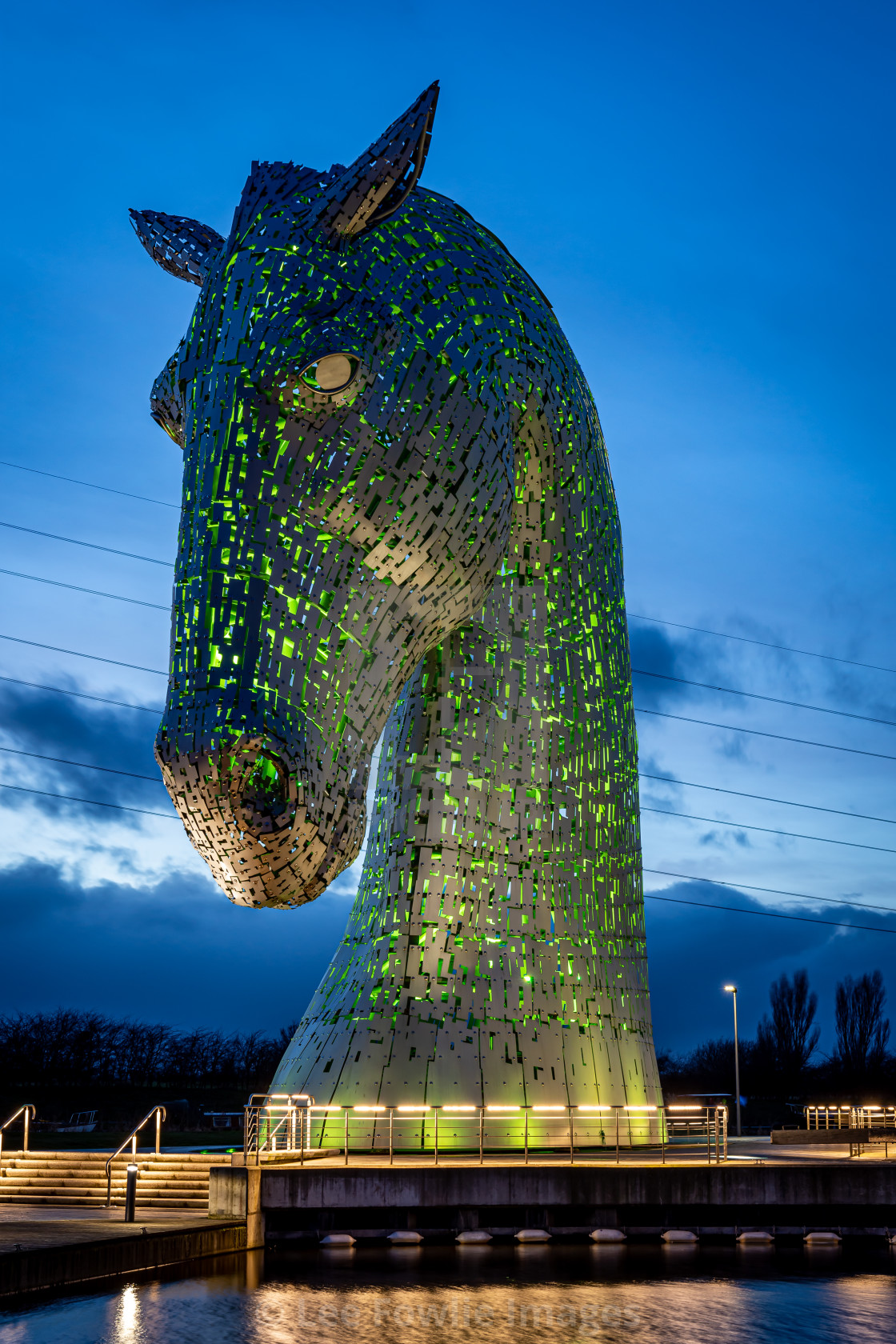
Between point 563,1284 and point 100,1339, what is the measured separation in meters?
3.33

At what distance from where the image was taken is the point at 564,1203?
1143 cm

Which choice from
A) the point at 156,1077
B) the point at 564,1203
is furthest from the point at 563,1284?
the point at 156,1077

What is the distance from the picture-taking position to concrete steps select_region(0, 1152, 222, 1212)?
13.2 m

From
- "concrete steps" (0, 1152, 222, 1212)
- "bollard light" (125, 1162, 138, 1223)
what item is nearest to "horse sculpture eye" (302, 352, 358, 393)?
"bollard light" (125, 1162, 138, 1223)

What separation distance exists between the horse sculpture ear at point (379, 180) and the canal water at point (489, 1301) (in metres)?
7.82

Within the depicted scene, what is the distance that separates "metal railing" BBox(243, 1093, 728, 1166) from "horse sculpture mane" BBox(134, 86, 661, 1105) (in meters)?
0.21

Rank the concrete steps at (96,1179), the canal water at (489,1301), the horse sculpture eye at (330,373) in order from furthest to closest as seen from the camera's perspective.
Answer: the concrete steps at (96,1179) < the horse sculpture eye at (330,373) < the canal water at (489,1301)

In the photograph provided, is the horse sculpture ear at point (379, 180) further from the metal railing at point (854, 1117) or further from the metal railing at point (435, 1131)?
the metal railing at point (854, 1117)

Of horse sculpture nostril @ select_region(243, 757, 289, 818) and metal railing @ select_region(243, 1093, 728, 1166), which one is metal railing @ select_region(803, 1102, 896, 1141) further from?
horse sculpture nostril @ select_region(243, 757, 289, 818)

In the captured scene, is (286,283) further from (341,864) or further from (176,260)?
(341,864)

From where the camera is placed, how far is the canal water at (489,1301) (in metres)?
7.45

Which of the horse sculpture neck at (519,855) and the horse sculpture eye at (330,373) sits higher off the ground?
the horse sculpture eye at (330,373)

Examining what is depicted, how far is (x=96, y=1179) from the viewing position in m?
14.1

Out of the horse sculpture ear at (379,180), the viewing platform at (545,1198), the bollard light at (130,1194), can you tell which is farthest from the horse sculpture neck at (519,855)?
the horse sculpture ear at (379,180)
